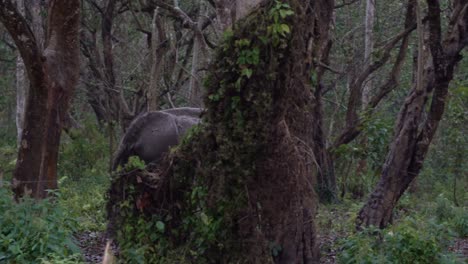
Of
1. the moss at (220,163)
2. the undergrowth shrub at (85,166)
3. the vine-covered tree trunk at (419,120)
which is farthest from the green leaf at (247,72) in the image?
the undergrowth shrub at (85,166)

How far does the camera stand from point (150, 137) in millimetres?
9875

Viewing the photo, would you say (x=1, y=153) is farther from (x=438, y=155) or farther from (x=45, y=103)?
(x=438, y=155)

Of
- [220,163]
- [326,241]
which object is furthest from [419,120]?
[220,163]

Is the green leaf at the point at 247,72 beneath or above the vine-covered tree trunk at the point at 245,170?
above

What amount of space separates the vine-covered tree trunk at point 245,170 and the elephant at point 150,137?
10.3 ft

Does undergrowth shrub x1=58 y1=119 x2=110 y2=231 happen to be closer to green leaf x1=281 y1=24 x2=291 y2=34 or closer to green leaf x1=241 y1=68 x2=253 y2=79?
green leaf x1=241 y1=68 x2=253 y2=79

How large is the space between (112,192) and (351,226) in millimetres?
3030

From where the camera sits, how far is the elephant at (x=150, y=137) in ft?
32.2

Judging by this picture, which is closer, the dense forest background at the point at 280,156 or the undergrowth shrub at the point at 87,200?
the dense forest background at the point at 280,156

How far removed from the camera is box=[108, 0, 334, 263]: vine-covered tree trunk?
5.37 metres

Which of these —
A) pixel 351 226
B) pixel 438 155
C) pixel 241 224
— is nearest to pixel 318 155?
pixel 351 226

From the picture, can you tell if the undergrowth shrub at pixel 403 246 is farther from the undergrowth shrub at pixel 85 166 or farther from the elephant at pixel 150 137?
the undergrowth shrub at pixel 85 166

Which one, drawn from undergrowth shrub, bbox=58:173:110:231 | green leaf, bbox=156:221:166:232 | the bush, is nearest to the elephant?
undergrowth shrub, bbox=58:173:110:231

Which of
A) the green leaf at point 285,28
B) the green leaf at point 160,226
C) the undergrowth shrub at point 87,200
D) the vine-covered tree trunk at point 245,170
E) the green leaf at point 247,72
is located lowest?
the undergrowth shrub at point 87,200
